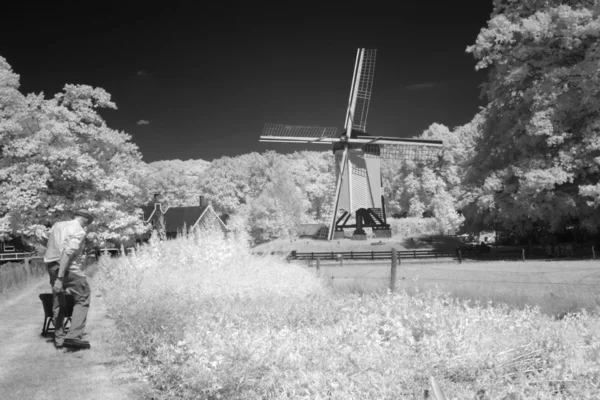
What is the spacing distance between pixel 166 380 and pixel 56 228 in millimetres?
3315

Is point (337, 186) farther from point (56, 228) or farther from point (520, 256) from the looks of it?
point (56, 228)

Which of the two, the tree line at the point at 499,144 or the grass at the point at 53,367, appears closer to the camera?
the grass at the point at 53,367

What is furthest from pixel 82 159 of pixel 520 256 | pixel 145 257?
pixel 520 256

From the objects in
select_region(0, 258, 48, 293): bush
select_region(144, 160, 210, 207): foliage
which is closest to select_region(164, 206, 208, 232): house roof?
select_region(144, 160, 210, 207): foliage

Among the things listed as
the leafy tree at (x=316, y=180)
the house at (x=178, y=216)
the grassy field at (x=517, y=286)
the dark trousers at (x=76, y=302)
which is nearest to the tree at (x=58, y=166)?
the grassy field at (x=517, y=286)

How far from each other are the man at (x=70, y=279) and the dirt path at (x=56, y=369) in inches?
9.5

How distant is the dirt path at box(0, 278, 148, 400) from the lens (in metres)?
6.18

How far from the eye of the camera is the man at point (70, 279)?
7.79 meters

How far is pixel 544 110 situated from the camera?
24.0 meters

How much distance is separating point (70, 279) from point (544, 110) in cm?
2268

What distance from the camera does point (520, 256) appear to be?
2827 cm

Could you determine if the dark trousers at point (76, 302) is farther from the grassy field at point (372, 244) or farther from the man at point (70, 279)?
the grassy field at point (372, 244)

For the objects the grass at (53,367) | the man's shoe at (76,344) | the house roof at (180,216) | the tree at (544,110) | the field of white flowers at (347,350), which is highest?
the tree at (544,110)

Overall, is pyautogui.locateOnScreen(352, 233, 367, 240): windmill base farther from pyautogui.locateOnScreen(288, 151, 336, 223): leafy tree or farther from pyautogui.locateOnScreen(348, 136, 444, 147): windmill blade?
pyautogui.locateOnScreen(288, 151, 336, 223): leafy tree
